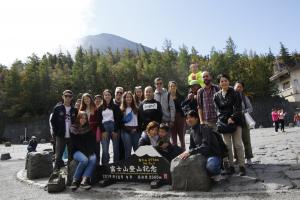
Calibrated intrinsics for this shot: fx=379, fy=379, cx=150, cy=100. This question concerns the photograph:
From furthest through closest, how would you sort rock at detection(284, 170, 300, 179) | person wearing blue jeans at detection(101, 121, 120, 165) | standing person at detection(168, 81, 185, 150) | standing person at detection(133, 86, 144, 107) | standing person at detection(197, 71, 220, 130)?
standing person at detection(133, 86, 144, 107) < standing person at detection(168, 81, 185, 150) < person wearing blue jeans at detection(101, 121, 120, 165) < standing person at detection(197, 71, 220, 130) < rock at detection(284, 170, 300, 179)

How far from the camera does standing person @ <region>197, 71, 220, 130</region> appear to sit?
775 cm

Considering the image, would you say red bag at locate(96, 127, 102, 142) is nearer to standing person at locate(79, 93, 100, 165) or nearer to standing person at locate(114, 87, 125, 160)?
standing person at locate(79, 93, 100, 165)

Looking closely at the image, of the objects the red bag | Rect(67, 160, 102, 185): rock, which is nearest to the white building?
the red bag

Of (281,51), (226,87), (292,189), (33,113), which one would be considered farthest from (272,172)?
(281,51)

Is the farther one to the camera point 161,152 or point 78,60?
point 78,60

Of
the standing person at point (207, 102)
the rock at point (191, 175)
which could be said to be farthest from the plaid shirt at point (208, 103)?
the rock at point (191, 175)

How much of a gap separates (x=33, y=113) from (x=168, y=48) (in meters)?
21.7

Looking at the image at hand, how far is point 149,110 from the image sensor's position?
816cm

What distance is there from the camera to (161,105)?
28.1 feet

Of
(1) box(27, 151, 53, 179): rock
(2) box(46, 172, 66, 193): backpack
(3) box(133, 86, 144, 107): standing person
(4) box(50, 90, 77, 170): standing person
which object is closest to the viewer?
(2) box(46, 172, 66, 193): backpack

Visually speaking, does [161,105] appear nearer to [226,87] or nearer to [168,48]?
[226,87]

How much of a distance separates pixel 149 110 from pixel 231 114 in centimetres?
181

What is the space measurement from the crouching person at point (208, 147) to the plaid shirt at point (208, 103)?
0.87 metres

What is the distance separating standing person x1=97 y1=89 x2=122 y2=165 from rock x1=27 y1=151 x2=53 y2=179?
2.15 meters
